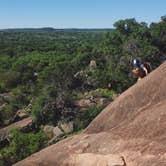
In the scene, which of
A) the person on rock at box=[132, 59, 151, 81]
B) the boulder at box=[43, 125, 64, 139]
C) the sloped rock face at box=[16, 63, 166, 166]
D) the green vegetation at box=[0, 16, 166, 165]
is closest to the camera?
the sloped rock face at box=[16, 63, 166, 166]

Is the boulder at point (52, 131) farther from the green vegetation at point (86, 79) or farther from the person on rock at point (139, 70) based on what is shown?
the person on rock at point (139, 70)

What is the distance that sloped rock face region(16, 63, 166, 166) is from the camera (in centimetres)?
1263

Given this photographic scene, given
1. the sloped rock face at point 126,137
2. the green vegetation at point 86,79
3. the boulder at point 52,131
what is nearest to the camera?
the sloped rock face at point 126,137

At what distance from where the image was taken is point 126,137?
44.8 ft

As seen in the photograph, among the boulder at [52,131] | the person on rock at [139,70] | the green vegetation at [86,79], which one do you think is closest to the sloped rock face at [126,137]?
the person on rock at [139,70]

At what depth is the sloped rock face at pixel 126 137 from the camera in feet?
41.4

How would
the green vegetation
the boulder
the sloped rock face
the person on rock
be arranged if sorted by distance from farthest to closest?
the green vegetation < the boulder < the person on rock < the sloped rock face

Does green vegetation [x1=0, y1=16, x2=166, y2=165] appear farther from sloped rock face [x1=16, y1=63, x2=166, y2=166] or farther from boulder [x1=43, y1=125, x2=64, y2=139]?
sloped rock face [x1=16, y1=63, x2=166, y2=166]

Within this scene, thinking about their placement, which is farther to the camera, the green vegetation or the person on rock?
the green vegetation

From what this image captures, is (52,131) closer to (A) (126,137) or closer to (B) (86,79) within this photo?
(B) (86,79)

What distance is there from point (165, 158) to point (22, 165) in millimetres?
5501

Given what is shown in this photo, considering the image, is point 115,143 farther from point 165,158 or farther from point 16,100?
point 16,100

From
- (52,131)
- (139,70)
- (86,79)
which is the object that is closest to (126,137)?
(139,70)

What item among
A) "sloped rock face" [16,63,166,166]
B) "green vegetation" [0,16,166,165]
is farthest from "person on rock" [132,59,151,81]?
"green vegetation" [0,16,166,165]
